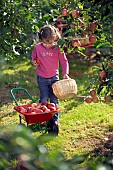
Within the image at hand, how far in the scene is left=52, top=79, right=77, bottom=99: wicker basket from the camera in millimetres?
4930

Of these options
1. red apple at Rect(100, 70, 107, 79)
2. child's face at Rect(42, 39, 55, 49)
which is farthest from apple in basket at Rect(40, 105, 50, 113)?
red apple at Rect(100, 70, 107, 79)

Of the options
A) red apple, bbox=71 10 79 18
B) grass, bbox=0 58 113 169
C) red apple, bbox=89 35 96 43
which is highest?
red apple, bbox=71 10 79 18

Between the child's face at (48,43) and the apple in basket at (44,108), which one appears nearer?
the apple in basket at (44,108)

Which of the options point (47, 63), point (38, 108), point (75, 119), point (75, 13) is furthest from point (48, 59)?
point (75, 13)

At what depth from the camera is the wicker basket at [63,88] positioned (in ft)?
16.2

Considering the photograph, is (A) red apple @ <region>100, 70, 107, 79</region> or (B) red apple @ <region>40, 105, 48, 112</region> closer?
(A) red apple @ <region>100, 70, 107, 79</region>

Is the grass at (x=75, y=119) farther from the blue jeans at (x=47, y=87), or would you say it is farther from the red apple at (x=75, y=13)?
the red apple at (x=75, y=13)

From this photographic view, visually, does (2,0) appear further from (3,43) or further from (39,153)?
(39,153)

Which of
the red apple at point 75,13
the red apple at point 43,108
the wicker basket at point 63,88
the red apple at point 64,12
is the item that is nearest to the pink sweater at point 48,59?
the wicker basket at point 63,88

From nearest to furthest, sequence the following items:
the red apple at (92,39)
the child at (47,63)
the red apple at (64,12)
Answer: the red apple at (92,39), the red apple at (64,12), the child at (47,63)

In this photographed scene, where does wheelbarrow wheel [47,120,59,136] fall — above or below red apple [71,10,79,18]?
below

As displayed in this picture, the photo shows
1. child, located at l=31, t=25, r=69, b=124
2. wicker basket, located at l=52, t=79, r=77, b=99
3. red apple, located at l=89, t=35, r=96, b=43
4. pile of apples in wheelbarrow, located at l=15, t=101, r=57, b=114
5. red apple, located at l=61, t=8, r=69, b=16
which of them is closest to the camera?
red apple, located at l=89, t=35, r=96, b=43

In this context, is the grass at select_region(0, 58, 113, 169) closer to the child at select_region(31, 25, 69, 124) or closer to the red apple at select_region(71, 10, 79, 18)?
the child at select_region(31, 25, 69, 124)

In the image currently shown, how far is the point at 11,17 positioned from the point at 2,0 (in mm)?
283
